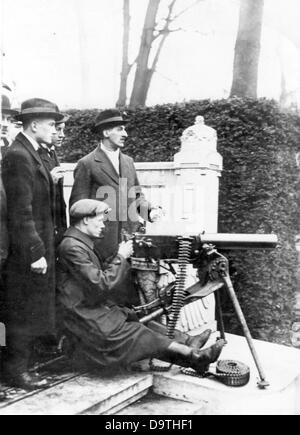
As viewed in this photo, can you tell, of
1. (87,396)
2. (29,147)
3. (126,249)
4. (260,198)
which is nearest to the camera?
(87,396)

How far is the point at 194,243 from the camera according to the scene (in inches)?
166

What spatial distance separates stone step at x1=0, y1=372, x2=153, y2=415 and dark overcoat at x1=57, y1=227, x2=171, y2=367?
173 millimetres

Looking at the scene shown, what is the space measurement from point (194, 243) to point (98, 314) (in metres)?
0.98

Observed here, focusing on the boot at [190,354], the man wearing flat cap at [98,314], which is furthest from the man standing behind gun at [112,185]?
the boot at [190,354]

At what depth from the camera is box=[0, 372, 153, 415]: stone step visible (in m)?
3.43

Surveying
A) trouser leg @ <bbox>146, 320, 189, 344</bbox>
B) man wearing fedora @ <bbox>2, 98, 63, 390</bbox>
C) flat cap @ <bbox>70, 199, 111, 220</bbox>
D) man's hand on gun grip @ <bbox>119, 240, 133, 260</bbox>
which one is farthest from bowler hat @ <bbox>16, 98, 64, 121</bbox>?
trouser leg @ <bbox>146, 320, 189, 344</bbox>

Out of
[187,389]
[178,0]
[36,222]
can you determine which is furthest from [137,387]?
[178,0]

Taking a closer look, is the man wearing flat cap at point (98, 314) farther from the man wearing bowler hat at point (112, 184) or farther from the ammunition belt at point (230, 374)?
the man wearing bowler hat at point (112, 184)

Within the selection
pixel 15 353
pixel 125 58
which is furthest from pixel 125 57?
pixel 15 353

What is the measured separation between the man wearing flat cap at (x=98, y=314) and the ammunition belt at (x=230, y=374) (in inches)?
6.5

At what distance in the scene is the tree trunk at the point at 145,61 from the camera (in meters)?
9.80

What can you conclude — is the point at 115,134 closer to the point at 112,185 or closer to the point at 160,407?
the point at 112,185

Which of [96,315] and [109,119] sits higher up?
[109,119]

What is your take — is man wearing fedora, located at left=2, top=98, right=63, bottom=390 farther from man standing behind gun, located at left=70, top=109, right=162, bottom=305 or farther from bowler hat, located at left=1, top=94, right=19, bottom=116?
man standing behind gun, located at left=70, top=109, right=162, bottom=305
